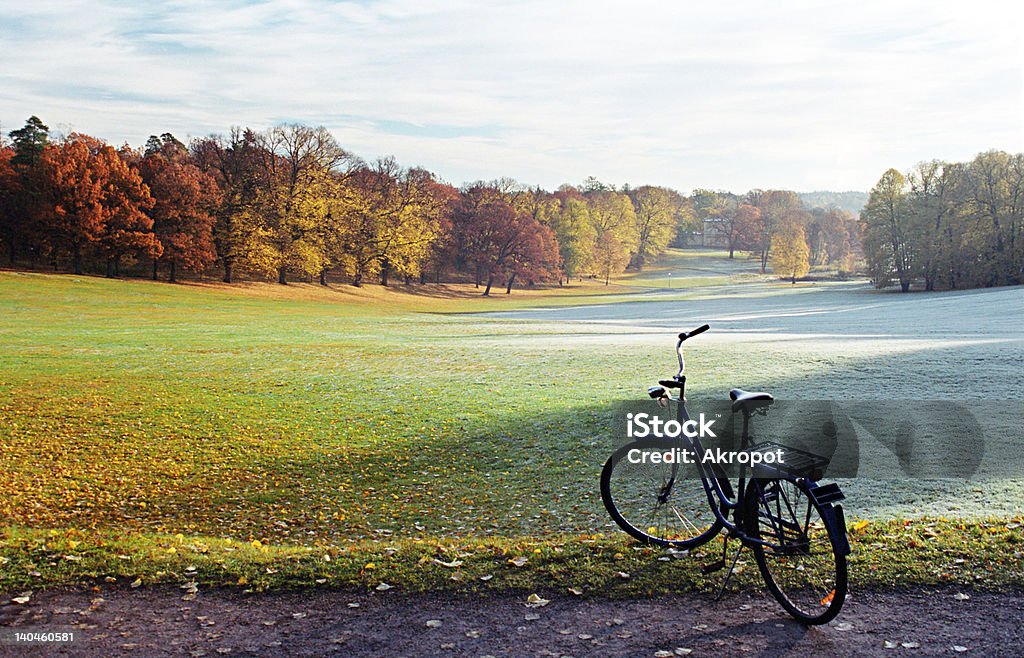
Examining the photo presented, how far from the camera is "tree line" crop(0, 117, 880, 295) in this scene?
59.2 metres

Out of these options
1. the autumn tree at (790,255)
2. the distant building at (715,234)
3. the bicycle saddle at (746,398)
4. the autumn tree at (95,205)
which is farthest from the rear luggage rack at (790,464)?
the distant building at (715,234)

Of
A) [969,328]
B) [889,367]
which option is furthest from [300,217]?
[889,367]

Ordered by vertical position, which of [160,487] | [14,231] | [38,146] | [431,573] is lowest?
[160,487]

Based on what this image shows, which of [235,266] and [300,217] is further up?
[300,217]

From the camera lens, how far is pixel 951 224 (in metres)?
72.3

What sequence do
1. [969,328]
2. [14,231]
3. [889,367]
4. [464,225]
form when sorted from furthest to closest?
[464,225] → [14,231] → [969,328] → [889,367]

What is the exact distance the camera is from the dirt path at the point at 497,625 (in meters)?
5.01

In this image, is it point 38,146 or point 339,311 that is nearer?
point 339,311

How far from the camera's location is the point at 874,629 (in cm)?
524

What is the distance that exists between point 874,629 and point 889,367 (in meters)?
12.5

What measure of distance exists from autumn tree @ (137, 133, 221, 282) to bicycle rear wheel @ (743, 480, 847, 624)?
2489 inches

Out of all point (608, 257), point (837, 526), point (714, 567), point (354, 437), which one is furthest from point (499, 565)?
point (608, 257)

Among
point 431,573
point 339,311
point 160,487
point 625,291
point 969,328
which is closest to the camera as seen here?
point 431,573

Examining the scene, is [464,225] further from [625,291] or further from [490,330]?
[490,330]
